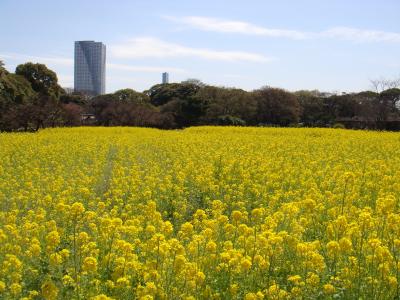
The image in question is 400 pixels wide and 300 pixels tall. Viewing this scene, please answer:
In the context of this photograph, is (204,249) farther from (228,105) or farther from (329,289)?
(228,105)

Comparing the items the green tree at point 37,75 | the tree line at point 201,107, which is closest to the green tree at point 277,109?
the tree line at point 201,107

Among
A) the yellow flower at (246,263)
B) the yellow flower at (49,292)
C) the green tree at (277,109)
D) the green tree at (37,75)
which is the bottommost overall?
the yellow flower at (49,292)

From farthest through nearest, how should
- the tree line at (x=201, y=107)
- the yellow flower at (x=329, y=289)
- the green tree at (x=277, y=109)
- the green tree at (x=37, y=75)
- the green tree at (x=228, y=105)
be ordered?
the green tree at (x=277, y=109), the green tree at (x=228, y=105), the green tree at (x=37, y=75), the tree line at (x=201, y=107), the yellow flower at (x=329, y=289)

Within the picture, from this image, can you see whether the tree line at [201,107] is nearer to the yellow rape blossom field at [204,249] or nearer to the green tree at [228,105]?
the green tree at [228,105]

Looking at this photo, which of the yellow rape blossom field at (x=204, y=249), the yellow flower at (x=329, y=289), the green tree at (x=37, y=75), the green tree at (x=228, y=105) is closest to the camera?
the yellow flower at (x=329, y=289)

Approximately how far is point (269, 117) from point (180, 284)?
2228 inches

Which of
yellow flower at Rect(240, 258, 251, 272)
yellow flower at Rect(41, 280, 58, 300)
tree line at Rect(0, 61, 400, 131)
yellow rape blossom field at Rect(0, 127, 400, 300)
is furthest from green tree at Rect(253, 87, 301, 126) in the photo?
yellow flower at Rect(41, 280, 58, 300)

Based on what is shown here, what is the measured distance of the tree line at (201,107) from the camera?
47497 mm

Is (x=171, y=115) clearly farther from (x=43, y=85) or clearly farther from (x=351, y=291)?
(x=351, y=291)

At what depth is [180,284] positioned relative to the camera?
16.9 ft

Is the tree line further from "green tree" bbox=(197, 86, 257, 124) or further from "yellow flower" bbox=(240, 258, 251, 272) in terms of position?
"yellow flower" bbox=(240, 258, 251, 272)

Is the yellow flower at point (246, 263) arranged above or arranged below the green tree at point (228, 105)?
below

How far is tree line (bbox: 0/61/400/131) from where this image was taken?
1870 inches

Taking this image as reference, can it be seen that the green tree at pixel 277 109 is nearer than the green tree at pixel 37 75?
No
